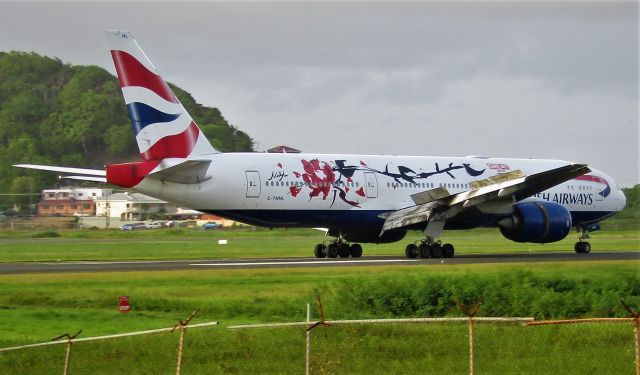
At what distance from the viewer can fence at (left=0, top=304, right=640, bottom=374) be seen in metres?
16.2

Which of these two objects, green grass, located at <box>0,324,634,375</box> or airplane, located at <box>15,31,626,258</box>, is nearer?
green grass, located at <box>0,324,634,375</box>

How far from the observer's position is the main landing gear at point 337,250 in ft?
133

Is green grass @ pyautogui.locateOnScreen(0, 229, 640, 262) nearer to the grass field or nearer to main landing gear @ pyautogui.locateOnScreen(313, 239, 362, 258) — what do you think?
main landing gear @ pyautogui.locateOnScreen(313, 239, 362, 258)

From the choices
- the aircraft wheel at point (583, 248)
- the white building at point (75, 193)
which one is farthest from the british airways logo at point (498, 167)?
the white building at point (75, 193)

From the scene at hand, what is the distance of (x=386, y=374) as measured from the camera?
1571 centimetres

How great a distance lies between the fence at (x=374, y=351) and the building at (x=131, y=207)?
8064 cm

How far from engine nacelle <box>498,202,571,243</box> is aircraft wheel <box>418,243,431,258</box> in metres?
3.48

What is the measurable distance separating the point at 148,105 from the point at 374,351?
2133cm

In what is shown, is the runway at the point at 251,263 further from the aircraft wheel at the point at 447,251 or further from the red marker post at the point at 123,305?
the red marker post at the point at 123,305

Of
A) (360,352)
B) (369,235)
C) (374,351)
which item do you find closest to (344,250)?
(369,235)

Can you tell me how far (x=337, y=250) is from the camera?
134ft

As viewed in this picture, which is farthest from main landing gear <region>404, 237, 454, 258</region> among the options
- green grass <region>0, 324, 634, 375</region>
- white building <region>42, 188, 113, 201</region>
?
white building <region>42, 188, 113, 201</region>

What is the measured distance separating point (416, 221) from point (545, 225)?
485cm

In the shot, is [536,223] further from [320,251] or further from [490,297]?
[490,297]
